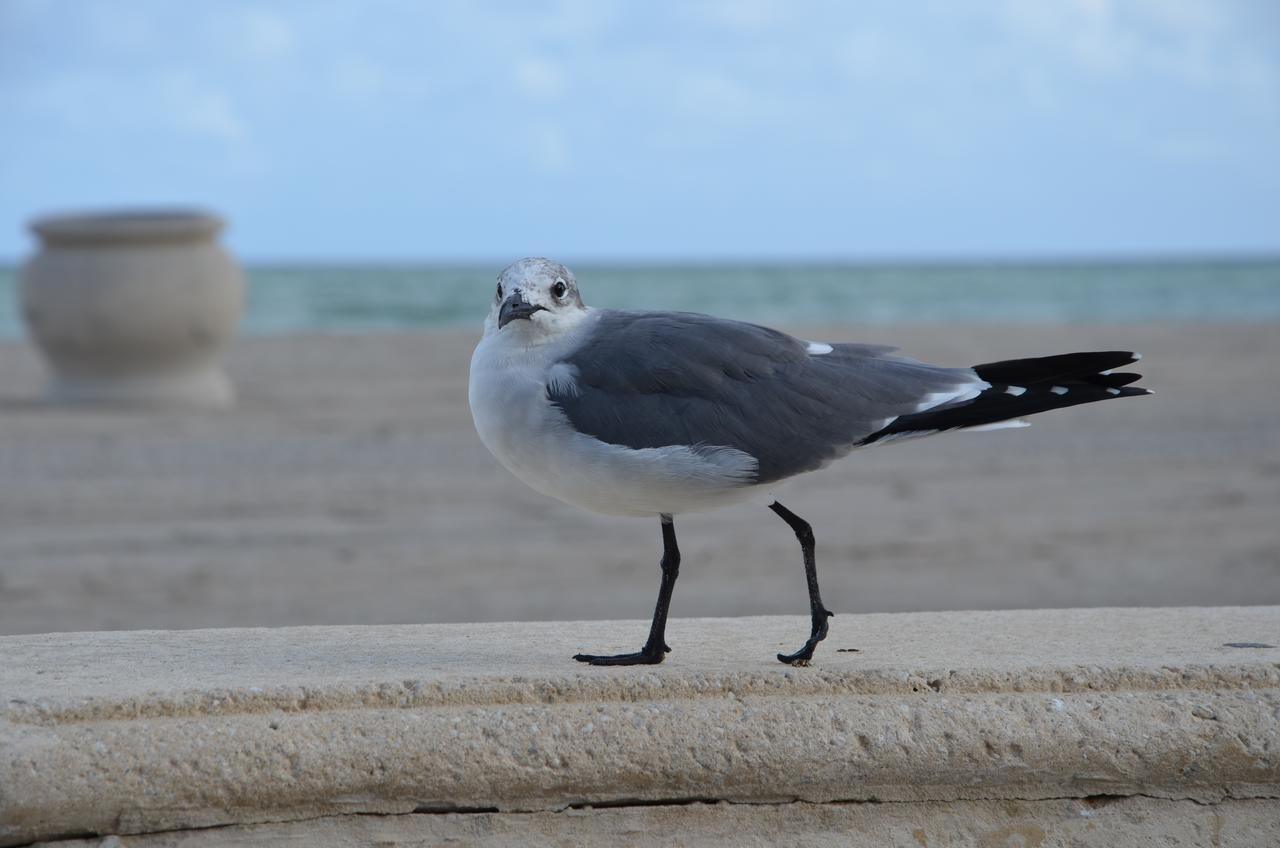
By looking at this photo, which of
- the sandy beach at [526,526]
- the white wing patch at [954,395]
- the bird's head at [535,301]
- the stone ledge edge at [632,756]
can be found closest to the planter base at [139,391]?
the sandy beach at [526,526]

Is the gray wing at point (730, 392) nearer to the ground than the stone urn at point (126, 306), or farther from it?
farther from it

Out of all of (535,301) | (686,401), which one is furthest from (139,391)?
(686,401)

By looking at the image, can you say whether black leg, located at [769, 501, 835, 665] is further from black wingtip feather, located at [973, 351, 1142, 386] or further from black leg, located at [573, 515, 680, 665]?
black wingtip feather, located at [973, 351, 1142, 386]

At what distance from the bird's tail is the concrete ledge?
1.56ft

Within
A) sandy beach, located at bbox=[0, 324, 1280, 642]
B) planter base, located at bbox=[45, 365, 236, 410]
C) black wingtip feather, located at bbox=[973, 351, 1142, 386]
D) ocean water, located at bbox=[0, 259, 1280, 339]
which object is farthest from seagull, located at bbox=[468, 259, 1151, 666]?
ocean water, located at bbox=[0, 259, 1280, 339]

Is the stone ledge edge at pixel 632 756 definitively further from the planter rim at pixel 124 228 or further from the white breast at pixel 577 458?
the planter rim at pixel 124 228

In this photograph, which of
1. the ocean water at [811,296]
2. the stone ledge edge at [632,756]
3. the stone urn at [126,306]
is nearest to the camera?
the stone ledge edge at [632,756]

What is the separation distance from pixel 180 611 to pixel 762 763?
3588 millimetres

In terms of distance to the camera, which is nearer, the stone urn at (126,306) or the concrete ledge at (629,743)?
the concrete ledge at (629,743)

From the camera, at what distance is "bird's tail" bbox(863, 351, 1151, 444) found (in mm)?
2662

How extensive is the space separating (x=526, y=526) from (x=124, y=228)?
17.9 ft

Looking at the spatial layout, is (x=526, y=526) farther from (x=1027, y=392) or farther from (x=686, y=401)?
(x=1027, y=392)

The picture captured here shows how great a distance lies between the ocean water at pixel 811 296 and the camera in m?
31.9

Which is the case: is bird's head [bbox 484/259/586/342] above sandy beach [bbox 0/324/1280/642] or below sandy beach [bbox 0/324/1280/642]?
above
